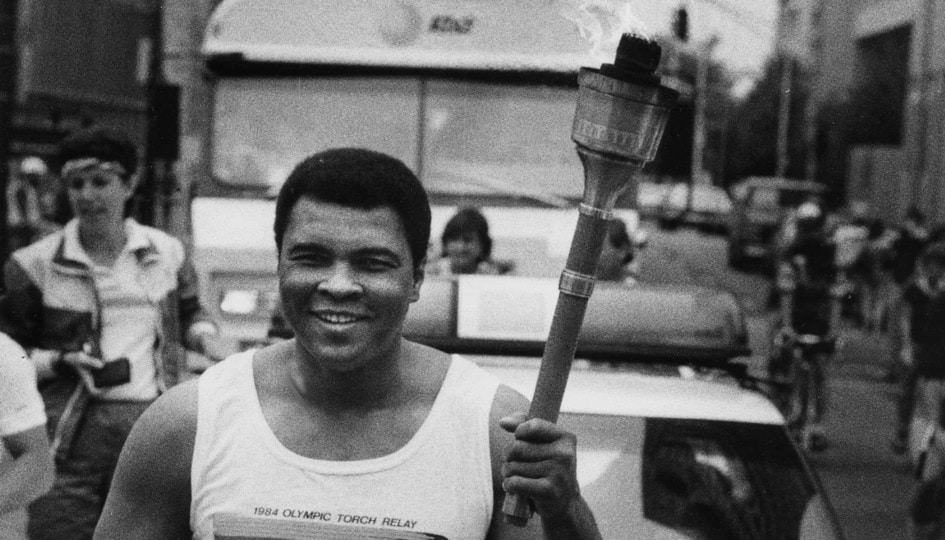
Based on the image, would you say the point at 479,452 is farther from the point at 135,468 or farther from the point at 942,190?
the point at 942,190

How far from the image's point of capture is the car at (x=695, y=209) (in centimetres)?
4016

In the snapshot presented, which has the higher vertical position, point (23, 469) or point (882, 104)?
point (882, 104)

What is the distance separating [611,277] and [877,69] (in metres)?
42.1

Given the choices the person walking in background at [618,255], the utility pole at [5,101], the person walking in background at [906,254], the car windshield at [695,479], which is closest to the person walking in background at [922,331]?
the person walking in background at [618,255]

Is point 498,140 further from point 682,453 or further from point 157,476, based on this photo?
point 157,476

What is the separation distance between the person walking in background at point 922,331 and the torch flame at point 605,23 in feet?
22.7

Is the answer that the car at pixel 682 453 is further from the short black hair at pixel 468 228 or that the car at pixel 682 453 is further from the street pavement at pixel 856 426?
the short black hair at pixel 468 228

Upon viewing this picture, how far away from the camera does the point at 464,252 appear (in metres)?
8.54

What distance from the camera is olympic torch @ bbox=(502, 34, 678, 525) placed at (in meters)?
2.10

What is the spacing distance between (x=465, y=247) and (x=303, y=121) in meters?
2.62

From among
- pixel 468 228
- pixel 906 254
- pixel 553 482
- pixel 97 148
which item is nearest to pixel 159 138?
pixel 468 228

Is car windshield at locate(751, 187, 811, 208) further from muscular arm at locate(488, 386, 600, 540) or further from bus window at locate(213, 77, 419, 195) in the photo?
muscular arm at locate(488, 386, 600, 540)

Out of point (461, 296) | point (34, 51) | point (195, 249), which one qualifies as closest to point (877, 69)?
point (34, 51)

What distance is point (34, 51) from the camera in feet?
101
